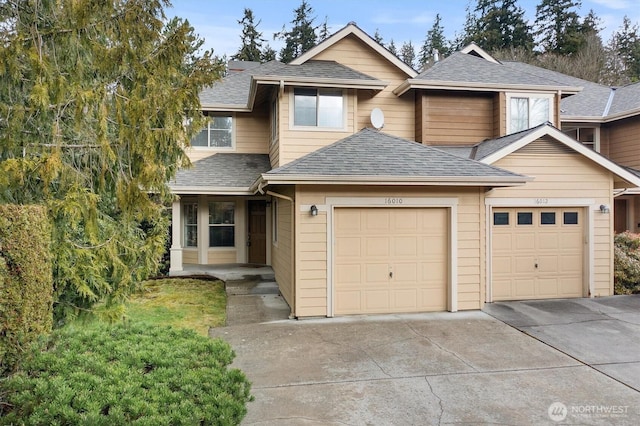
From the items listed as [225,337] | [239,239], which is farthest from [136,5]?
[239,239]

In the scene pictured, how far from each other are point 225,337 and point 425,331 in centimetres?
338

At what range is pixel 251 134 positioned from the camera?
45.4ft

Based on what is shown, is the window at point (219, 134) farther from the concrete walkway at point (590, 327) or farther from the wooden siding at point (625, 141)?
the wooden siding at point (625, 141)

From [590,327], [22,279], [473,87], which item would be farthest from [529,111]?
[22,279]

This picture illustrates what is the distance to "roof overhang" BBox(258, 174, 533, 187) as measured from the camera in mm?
7258

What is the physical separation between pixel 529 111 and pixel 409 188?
6.37 metres

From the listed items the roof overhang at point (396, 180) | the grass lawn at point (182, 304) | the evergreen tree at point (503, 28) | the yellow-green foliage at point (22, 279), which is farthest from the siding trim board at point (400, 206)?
the evergreen tree at point (503, 28)

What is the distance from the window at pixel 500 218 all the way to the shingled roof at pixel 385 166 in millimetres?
1442

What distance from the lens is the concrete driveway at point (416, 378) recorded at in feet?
13.6

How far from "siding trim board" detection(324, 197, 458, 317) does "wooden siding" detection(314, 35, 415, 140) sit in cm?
450

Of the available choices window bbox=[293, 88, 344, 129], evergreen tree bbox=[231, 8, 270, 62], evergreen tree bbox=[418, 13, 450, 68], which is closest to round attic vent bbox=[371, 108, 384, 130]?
window bbox=[293, 88, 344, 129]

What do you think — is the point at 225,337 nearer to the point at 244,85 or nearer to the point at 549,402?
the point at 549,402

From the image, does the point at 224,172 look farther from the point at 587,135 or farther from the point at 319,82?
the point at 587,135

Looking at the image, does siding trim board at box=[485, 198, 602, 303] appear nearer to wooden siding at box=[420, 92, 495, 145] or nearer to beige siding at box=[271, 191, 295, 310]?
wooden siding at box=[420, 92, 495, 145]
